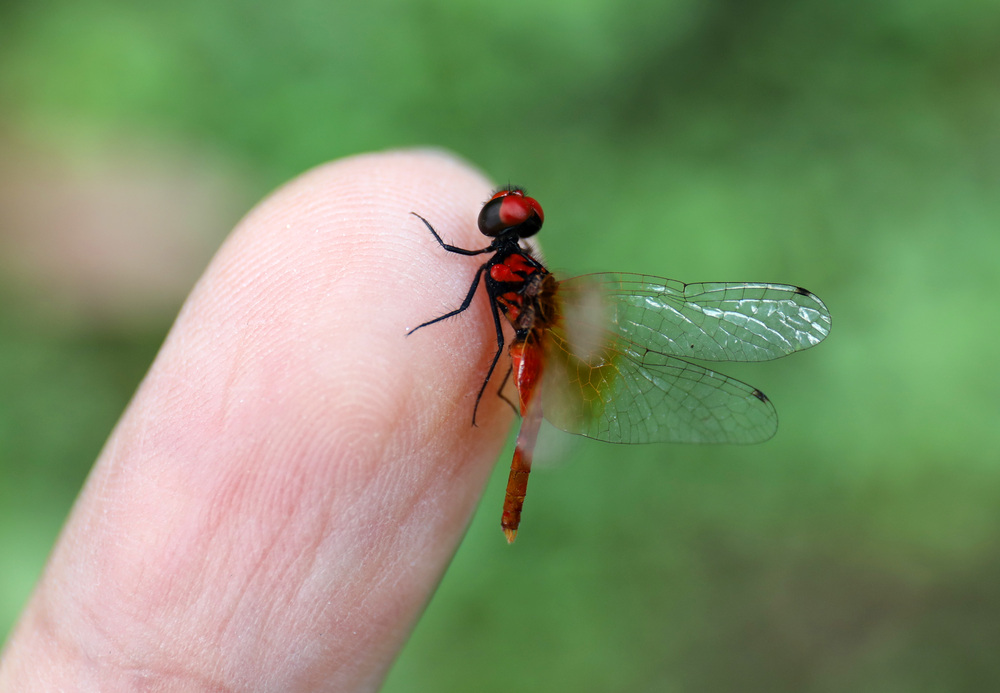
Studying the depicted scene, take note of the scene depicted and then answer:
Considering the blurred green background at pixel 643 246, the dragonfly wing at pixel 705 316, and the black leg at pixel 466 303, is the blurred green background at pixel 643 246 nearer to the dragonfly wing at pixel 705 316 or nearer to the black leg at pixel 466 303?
the dragonfly wing at pixel 705 316

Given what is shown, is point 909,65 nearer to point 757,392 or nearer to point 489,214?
point 757,392

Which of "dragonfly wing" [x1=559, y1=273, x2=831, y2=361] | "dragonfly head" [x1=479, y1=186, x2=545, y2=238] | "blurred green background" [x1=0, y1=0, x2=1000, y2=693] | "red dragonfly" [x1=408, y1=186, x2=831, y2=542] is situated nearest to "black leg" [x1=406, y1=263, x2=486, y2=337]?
"red dragonfly" [x1=408, y1=186, x2=831, y2=542]

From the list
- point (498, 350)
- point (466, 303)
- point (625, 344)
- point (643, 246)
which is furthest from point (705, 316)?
point (643, 246)

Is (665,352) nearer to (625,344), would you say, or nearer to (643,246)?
(625,344)

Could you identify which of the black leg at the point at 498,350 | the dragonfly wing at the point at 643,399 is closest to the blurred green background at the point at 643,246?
the dragonfly wing at the point at 643,399

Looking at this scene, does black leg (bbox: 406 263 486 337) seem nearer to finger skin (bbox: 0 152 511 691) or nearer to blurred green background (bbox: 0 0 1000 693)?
finger skin (bbox: 0 152 511 691)
